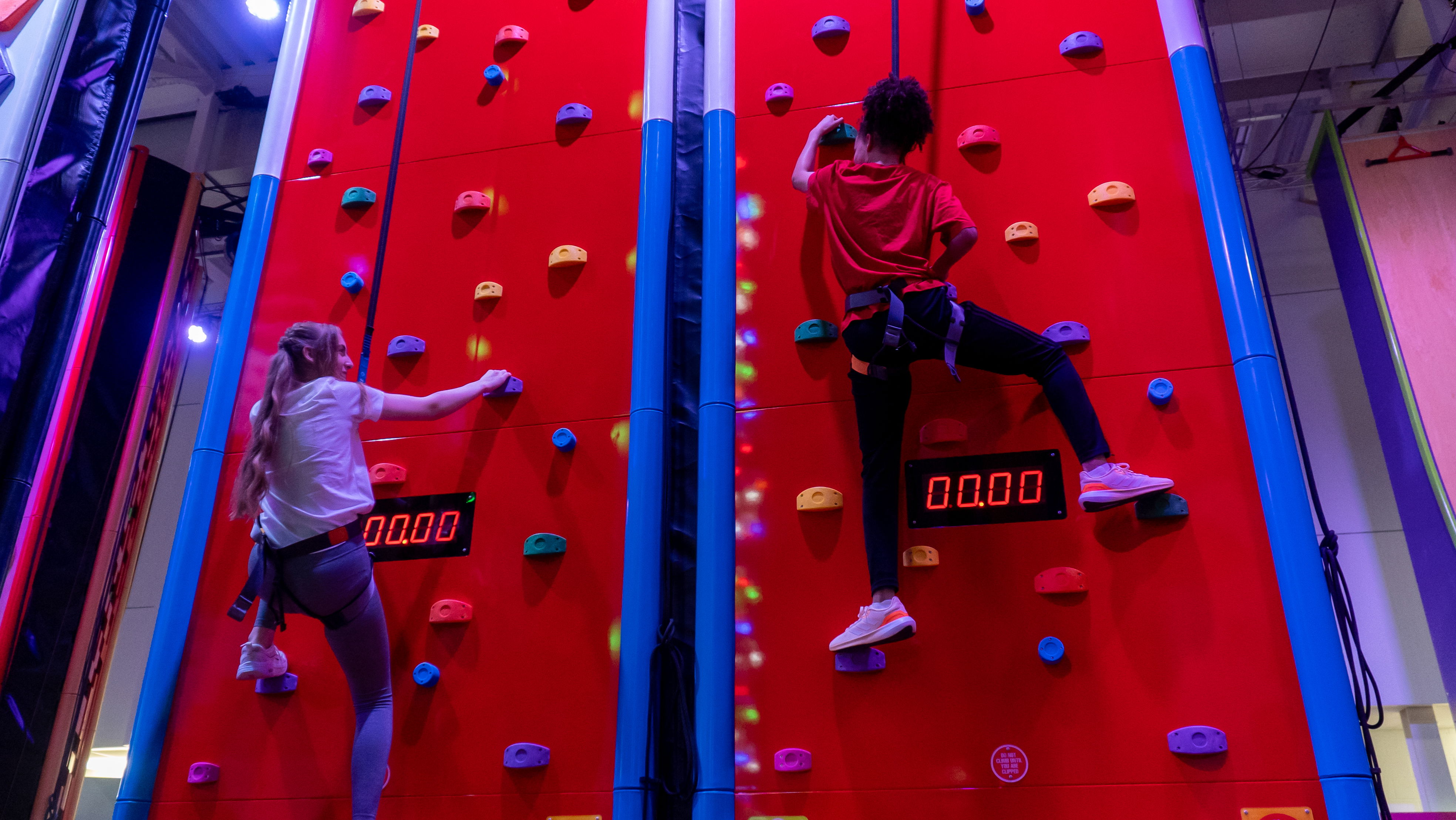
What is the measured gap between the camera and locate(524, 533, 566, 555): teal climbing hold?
2994mm

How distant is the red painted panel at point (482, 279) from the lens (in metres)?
3.26

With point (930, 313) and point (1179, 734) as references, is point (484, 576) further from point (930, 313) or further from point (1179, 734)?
point (1179, 734)

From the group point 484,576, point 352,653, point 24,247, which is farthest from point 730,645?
point 24,247

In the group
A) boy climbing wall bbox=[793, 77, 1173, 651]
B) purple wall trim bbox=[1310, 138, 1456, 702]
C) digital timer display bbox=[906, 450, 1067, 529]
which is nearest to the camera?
boy climbing wall bbox=[793, 77, 1173, 651]

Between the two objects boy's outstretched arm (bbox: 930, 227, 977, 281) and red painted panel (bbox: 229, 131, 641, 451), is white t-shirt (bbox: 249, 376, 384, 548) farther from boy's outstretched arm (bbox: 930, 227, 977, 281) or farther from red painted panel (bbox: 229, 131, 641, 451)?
boy's outstretched arm (bbox: 930, 227, 977, 281)

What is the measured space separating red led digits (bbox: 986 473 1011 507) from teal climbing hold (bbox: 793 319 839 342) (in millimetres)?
670

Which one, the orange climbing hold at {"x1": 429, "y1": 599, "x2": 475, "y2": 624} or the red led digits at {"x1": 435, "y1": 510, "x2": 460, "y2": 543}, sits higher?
the red led digits at {"x1": 435, "y1": 510, "x2": 460, "y2": 543}

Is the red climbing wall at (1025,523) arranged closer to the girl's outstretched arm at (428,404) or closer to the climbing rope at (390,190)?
the girl's outstretched arm at (428,404)

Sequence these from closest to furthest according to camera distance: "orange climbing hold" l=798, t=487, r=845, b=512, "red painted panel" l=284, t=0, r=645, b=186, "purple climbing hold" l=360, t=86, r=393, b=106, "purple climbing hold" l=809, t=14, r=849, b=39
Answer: "orange climbing hold" l=798, t=487, r=845, b=512, "purple climbing hold" l=809, t=14, r=849, b=39, "red painted panel" l=284, t=0, r=645, b=186, "purple climbing hold" l=360, t=86, r=393, b=106

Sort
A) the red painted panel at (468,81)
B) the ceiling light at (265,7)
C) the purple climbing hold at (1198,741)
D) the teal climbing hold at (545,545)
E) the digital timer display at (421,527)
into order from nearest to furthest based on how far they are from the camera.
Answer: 1. the purple climbing hold at (1198,741)
2. the teal climbing hold at (545,545)
3. the digital timer display at (421,527)
4. the red painted panel at (468,81)
5. the ceiling light at (265,7)

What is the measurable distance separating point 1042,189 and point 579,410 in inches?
65.9

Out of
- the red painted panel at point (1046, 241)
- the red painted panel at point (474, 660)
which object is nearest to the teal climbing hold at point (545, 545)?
the red painted panel at point (474, 660)

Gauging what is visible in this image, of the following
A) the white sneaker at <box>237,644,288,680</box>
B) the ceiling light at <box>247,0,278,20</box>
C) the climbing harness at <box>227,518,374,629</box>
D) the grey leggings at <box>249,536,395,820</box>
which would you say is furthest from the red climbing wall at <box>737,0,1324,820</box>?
the ceiling light at <box>247,0,278,20</box>

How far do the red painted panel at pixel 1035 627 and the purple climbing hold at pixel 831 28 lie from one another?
143 centimetres
